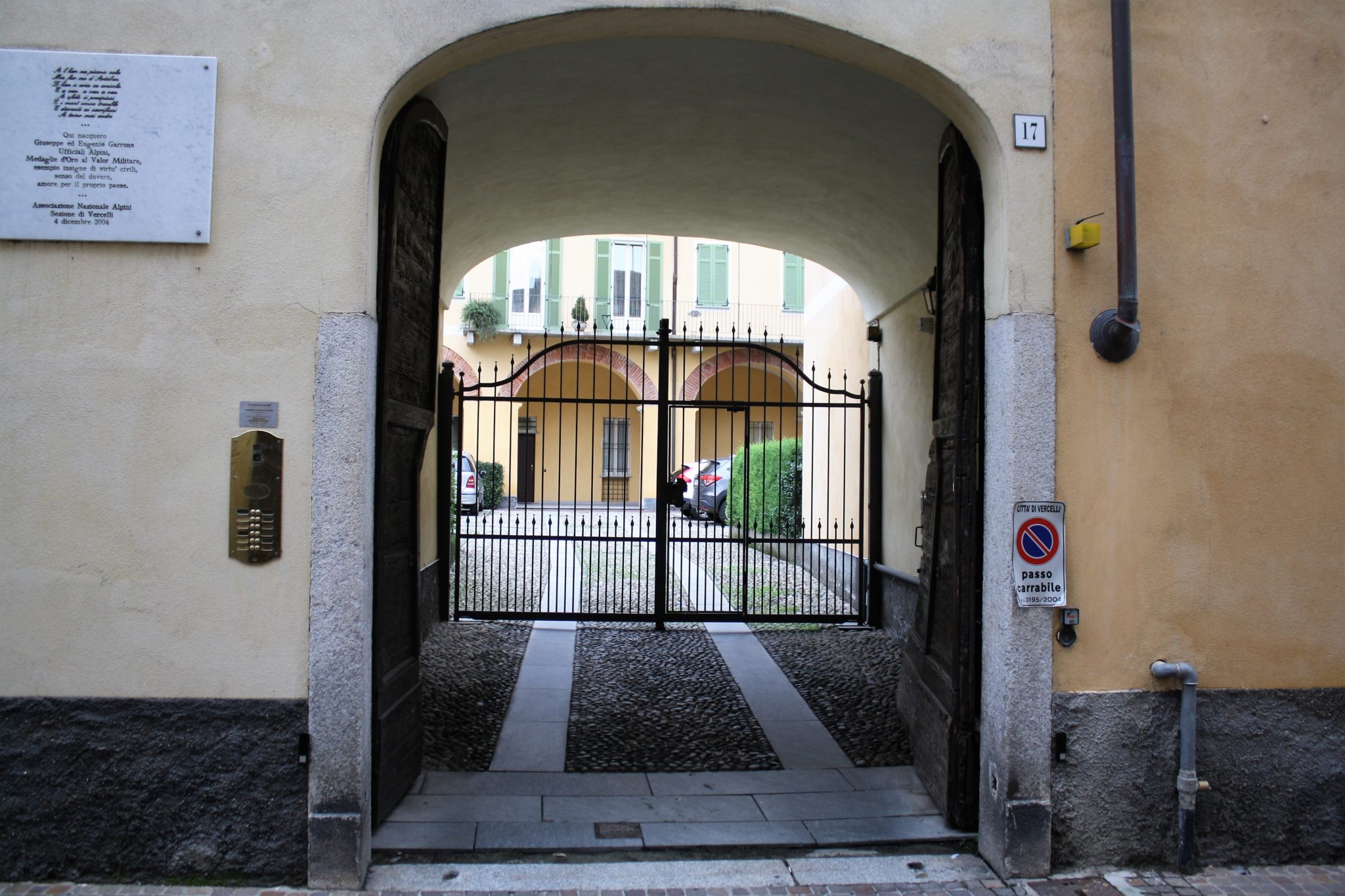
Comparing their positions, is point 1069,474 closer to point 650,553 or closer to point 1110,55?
point 1110,55

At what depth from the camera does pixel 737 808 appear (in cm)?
403

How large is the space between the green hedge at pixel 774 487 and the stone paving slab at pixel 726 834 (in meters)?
6.77

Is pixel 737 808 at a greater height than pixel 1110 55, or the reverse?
pixel 1110 55

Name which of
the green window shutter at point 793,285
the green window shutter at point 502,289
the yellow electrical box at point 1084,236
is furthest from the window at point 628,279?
the yellow electrical box at point 1084,236

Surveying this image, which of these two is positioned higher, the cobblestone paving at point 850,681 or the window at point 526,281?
the window at point 526,281

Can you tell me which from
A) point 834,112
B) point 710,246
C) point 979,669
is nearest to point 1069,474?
point 979,669

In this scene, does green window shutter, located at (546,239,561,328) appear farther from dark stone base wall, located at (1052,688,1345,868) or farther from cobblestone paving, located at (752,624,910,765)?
dark stone base wall, located at (1052,688,1345,868)

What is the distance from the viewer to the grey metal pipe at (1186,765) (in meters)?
3.46

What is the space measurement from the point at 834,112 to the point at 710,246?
684 inches

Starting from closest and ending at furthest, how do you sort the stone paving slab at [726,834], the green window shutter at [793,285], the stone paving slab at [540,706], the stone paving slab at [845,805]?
the stone paving slab at [726,834] → the stone paving slab at [845,805] → the stone paving slab at [540,706] → the green window shutter at [793,285]

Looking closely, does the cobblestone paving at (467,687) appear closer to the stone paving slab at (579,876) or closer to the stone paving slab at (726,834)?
the stone paving slab at (579,876)

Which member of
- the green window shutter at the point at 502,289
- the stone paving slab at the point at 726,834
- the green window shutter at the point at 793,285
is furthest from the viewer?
the green window shutter at the point at 793,285

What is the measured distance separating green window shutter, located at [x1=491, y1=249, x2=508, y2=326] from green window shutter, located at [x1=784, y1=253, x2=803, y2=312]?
7.29 metres

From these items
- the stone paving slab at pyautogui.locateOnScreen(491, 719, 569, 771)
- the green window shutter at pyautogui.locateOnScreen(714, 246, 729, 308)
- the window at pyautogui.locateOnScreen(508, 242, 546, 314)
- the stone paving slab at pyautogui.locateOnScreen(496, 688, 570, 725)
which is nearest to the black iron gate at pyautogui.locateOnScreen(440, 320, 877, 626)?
the stone paving slab at pyautogui.locateOnScreen(496, 688, 570, 725)
